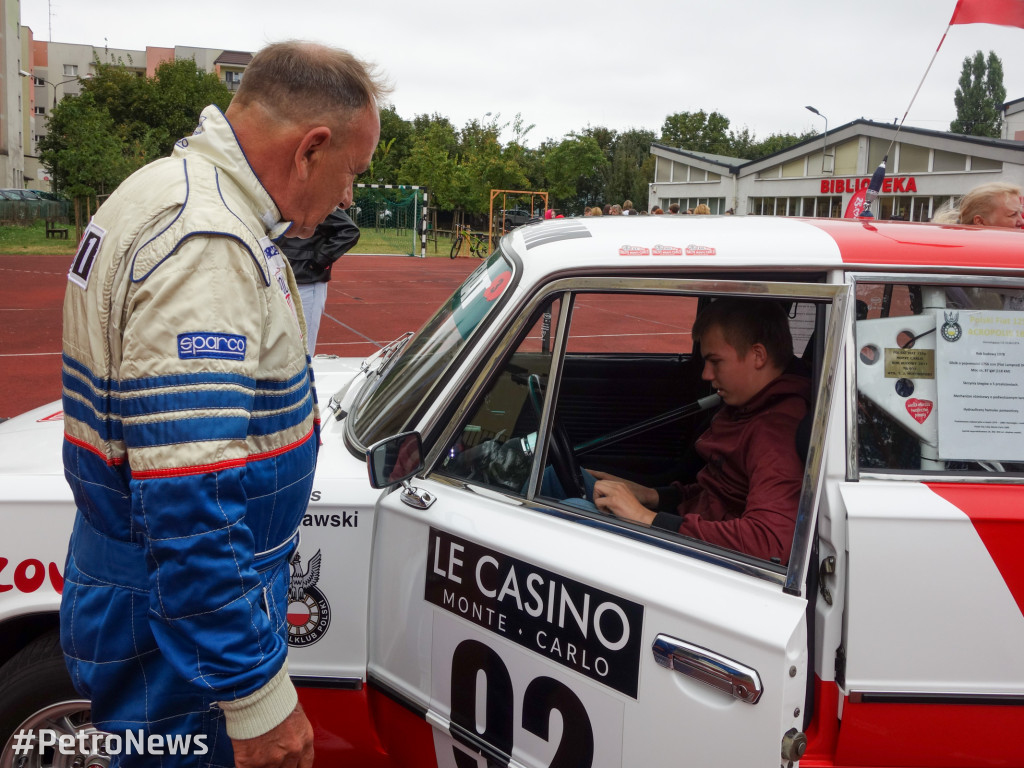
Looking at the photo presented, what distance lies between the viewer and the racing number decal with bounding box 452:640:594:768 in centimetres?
169

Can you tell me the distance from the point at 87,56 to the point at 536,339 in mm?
92563

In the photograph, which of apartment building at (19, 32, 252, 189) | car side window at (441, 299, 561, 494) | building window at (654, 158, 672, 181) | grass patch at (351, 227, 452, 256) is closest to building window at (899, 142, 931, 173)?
building window at (654, 158, 672, 181)

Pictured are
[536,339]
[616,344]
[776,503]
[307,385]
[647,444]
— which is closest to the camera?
[307,385]

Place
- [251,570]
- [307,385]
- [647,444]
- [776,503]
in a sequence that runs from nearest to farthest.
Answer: [251,570]
[307,385]
[776,503]
[647,444]

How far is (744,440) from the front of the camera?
2145 millimetres

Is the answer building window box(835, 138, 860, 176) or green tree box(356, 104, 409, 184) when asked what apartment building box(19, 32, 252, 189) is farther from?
building window box(835, 138, 860, 176)

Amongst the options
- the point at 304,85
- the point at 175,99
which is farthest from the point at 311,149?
the point at 175,99

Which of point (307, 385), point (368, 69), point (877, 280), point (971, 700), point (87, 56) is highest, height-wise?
point (87, 56)

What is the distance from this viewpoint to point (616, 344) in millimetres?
3766

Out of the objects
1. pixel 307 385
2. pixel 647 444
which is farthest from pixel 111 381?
pixel 647 444

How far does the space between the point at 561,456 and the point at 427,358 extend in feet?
1.58

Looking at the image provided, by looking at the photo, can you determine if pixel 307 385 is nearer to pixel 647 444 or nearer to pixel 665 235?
pixel 665 235

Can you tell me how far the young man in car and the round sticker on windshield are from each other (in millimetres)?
565

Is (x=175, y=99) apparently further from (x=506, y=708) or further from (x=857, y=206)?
(x=506, y=708)
